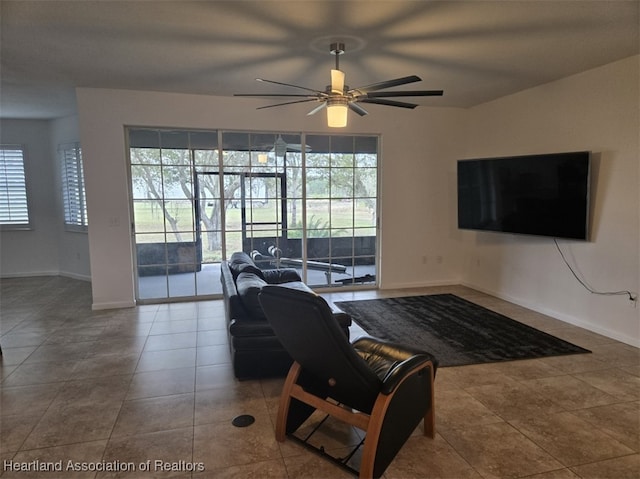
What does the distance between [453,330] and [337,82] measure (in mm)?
Result: 2858

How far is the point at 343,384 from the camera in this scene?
2113 mm

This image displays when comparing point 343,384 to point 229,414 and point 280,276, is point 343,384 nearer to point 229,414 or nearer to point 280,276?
point 229,414

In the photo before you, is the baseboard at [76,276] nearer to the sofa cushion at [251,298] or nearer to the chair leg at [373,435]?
Result: the sofa cushion at [251,298]

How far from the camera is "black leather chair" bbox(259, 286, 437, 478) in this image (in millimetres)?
1966

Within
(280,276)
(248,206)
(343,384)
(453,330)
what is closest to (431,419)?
(343,384)

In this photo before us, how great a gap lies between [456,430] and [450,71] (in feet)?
11.5

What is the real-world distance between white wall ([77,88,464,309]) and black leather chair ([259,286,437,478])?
3.71 meters

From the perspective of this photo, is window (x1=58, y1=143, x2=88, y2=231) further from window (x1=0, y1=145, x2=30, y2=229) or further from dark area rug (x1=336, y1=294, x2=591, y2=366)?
dark area rug (x1=336, y1=294, x2=591, y2=366)

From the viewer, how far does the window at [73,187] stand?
6730 mm

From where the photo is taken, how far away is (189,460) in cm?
221

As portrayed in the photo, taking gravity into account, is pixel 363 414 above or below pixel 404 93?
below

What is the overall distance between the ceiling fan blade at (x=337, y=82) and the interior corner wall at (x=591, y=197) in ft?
9.64

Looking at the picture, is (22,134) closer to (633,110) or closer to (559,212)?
(559,212)

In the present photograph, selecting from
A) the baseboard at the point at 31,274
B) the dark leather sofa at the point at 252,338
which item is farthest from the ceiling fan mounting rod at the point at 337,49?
the baseboard at the point at 31,274
